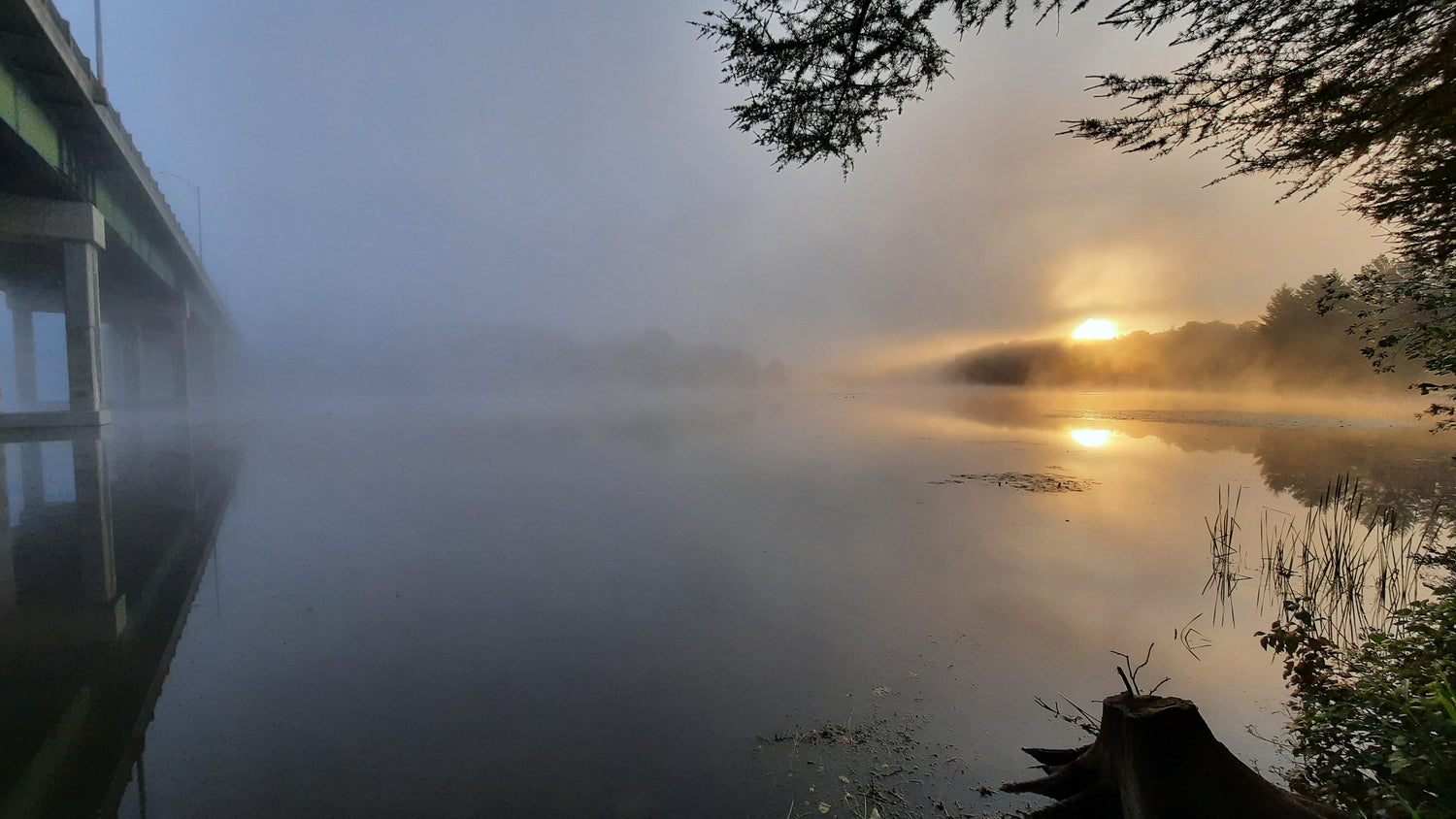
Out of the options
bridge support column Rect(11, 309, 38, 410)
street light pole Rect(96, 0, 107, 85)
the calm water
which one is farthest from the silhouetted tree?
bridge support column Rect(11, 309, 38, 410)

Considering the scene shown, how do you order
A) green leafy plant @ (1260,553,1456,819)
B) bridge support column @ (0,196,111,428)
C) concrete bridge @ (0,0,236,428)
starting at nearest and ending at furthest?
green leafy plant @ (1260,553,1456,819), concrete bridge @ (0,0,236,428), bridge support column @ (0,196,111,428)

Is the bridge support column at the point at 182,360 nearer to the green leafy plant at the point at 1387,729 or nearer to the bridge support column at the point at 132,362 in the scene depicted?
the bridge support column at the point at 132,362

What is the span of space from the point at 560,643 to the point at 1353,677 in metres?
7.64

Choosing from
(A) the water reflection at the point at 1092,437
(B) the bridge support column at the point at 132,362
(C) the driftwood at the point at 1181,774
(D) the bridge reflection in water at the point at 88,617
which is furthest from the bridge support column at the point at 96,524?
(B) the bridge support column at the point at 132,362

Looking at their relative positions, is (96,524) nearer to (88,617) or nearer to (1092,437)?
(88,617)

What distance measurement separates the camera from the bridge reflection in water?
391cm

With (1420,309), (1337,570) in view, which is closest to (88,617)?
(1420,309)

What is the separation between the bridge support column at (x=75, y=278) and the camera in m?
22.1

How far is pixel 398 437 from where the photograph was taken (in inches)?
1094

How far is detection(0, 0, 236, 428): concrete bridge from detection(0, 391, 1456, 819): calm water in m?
Result: 12.2

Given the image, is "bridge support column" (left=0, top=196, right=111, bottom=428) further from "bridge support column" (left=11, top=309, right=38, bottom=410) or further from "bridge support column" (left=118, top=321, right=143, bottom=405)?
"bridge support column" (left=118, top=321, right=143, bottom=405)

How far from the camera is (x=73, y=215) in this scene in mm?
22484

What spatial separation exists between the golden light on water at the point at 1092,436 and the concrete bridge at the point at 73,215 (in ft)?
128

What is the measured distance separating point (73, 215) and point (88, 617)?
26664mm
